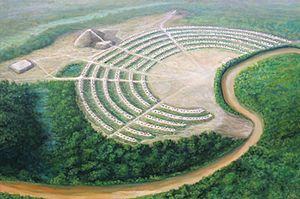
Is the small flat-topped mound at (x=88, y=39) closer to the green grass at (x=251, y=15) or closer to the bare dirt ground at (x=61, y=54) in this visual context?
the bare dirt ground at (x=61, y=54)

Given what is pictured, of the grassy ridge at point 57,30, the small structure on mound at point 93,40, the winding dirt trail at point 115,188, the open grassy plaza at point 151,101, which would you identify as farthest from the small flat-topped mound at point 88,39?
the winding dirt trail at point 115,188

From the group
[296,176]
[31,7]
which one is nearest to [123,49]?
[31,7]

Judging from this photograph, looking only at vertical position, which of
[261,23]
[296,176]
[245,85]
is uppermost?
[261,23]

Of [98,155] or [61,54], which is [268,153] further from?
[61,54]

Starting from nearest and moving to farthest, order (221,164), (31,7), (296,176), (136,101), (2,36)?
1. (296,176)
2. (221,164)
3. (136,101)
4. (2,36)
5. (31,7)

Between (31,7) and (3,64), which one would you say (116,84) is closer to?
(3,64)

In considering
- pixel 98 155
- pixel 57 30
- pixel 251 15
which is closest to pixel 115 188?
pixel 98 155
